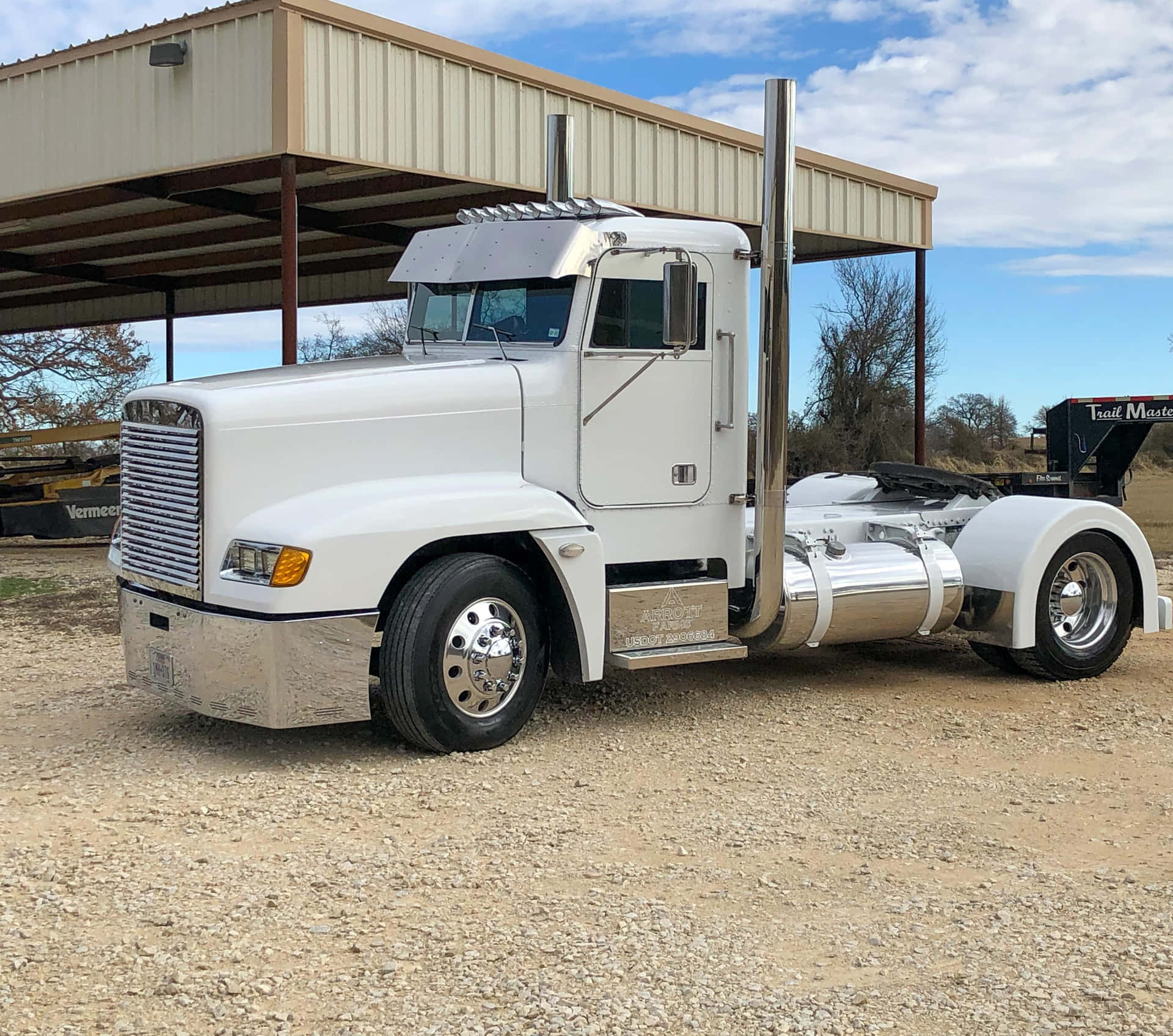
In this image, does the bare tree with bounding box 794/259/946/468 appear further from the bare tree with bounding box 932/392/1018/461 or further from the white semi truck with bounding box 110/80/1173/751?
the white semi truck with bounding box 110/80/1173/751

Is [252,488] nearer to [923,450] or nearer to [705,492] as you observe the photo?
[705,492]

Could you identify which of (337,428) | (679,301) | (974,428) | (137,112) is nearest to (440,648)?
(337,428)

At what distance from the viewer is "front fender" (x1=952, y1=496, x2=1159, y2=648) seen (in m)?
8.54

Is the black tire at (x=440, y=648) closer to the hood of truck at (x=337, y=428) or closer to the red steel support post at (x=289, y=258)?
the hood of truck at (x=337, y=428)

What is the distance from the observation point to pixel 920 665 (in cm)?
956

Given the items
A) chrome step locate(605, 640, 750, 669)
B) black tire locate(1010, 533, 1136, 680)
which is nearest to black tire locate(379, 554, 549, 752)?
chrome step locate(605, 640, 750, 669)

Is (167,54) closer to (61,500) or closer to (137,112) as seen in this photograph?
(137,112)

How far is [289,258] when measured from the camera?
1227 cm

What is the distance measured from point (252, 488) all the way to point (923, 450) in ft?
45.5

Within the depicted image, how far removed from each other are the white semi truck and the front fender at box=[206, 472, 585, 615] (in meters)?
0.01

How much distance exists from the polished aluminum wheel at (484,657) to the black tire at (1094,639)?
355 centimetres

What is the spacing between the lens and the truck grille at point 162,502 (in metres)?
6.42

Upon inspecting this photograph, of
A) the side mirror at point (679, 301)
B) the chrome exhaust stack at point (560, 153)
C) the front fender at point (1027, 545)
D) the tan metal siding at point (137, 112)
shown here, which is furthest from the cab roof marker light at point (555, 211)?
the tan metal siding at point (137, 112)

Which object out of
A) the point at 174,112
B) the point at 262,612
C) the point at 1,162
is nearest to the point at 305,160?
the point at 174,112
